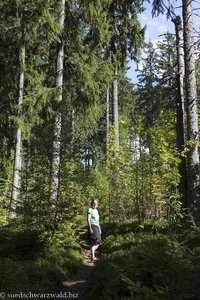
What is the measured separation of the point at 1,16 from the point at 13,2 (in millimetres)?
2316

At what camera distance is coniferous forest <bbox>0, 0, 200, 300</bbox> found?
22.0ft

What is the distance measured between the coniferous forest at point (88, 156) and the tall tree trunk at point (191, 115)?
0.03m

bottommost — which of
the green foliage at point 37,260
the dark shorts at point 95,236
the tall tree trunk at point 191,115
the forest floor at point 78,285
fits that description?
the forest floor at point 78,285

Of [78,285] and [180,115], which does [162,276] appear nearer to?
[78,285]

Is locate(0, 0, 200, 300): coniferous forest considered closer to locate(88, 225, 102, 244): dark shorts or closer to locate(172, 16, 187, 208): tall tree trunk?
locate(172, 16, 187, 208): tall tree trunk

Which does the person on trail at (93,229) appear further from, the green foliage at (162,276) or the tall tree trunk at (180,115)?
the green foliage at (162,276)

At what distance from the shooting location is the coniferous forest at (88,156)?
22.0 feet

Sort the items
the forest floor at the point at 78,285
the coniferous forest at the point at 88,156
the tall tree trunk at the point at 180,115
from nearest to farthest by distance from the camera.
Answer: the coniferous forest at the point at 88,156, the forest floor at the point at 78,285, the tall tree trunk at the point at 180,115

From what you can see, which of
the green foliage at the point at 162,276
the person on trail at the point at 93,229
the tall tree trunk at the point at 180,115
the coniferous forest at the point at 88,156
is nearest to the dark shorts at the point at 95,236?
the person on trail at the point at 93,229

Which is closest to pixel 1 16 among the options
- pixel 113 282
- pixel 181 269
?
pixel 113 282

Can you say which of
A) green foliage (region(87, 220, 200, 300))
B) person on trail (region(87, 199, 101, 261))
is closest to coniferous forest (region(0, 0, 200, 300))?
green foliage (region(87, 220, 200, 300))

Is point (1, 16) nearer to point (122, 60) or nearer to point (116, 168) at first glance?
point (122, 60)

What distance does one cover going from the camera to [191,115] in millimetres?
10352

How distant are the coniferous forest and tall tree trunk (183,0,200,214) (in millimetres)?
29
